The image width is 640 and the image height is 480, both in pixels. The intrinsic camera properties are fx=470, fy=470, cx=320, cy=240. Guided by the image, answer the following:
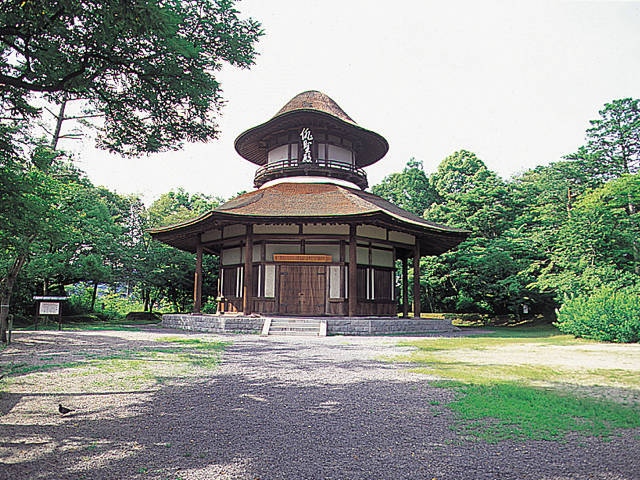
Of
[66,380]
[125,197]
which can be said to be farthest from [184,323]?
[125,197]

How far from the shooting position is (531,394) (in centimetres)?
544

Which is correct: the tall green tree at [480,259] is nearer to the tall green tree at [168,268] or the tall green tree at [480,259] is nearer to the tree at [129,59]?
the tall green tree at [168,268]

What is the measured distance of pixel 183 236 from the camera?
18984 mm

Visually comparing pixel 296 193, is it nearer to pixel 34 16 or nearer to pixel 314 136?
pixel 314 136

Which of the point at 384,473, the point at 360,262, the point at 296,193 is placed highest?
the point at 296,193

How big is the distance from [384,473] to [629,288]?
1486cm

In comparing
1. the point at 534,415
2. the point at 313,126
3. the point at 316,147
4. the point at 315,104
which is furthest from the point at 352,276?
the point at 534,415

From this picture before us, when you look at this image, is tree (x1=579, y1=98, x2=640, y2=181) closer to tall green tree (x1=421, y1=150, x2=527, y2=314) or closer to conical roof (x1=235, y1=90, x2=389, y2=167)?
tall green tree (x1=421, y1=150, x2=527, y2=314)

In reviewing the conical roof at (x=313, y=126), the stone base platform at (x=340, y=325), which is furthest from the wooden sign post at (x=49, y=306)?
the conical roof at (x=313, y=126)

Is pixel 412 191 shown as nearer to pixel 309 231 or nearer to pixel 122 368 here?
pixel 309 231

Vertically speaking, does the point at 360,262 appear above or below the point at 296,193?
below

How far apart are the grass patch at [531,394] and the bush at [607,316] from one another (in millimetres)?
3959

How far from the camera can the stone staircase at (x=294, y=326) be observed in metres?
14.2

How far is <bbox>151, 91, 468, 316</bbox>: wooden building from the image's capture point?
16125 millimetres
